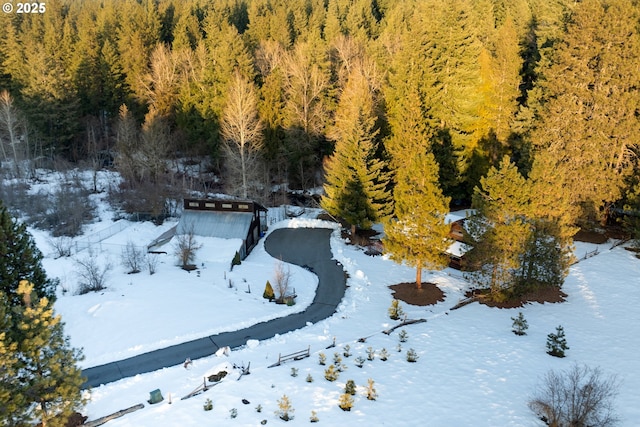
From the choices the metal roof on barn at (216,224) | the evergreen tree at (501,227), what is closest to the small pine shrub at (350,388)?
the evergreen tree at (501,227)

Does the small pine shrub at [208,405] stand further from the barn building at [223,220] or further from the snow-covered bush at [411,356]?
the barn building at [223,220]

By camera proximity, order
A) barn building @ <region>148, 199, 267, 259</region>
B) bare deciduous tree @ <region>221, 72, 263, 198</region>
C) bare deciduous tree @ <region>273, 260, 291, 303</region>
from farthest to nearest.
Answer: bare deciduous tree @ <region>221, 72, 263, 198</region> → barn building @ <region>148, 199, 267, 259</region> → bare deciduous tree @ <region>273, 260, 291, 303</region>

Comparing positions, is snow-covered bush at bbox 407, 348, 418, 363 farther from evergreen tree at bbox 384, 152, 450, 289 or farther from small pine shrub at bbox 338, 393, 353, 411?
evergreen tree at bbox 384, 152, 450, 289

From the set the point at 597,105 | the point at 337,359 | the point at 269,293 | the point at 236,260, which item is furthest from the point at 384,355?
the point at 597,105

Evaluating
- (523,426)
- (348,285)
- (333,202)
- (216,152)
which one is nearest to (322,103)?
(216,152)

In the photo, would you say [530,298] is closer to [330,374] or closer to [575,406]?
[575,406]

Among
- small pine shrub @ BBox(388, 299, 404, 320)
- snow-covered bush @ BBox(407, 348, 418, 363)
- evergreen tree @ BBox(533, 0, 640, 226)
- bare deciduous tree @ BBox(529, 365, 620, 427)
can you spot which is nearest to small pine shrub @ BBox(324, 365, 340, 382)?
snow-covered bush @ BBox(407, 348, 418, 363)
